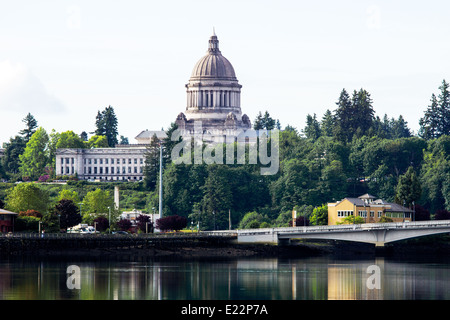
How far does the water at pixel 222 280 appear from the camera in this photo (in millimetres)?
81250

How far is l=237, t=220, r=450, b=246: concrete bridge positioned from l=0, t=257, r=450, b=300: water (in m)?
9.52

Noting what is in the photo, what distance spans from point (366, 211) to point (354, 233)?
59.9ft

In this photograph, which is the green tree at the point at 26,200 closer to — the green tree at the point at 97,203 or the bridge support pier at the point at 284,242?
the green tree at the point at 97,203

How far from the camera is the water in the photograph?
81250 millimetres

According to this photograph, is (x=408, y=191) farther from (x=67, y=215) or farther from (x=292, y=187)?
(x=67, y=215)

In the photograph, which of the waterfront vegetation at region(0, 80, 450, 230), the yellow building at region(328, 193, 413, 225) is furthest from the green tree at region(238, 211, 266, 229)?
the yellow building at region(328, 193, 413, 225)

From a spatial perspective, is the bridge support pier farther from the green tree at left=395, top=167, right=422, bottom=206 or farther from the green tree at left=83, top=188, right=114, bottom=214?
the green tree at left=83, top=188, right=114, bottom=214

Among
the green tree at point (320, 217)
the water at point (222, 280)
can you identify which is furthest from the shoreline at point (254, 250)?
the green tree at point (320, 217)

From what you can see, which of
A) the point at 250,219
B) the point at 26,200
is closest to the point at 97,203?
the point at 26,200

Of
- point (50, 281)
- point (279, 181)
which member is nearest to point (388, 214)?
point (279, 181)
